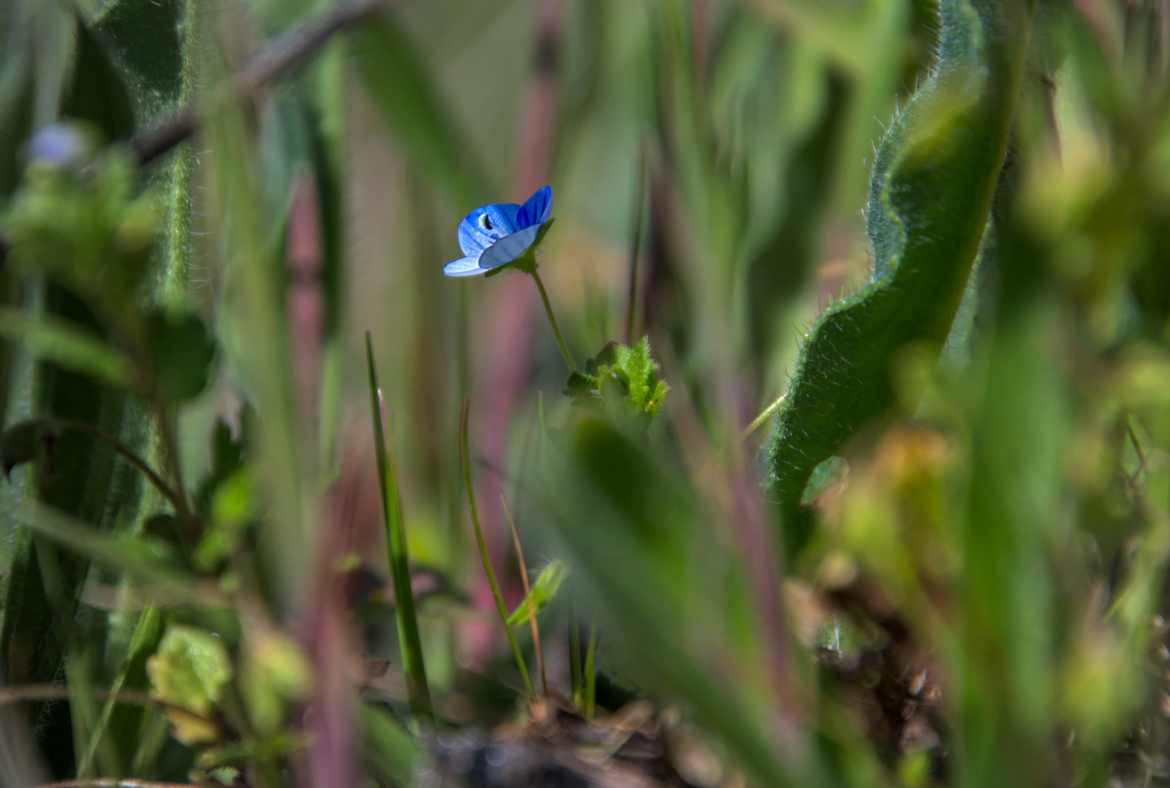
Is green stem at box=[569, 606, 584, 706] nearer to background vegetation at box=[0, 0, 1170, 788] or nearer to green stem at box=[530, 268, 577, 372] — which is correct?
background vegetation at box=[0, 0, 1170, 788]

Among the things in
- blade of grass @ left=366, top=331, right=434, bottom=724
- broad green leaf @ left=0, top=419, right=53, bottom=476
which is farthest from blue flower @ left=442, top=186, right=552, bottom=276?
broad green leaf @ left=0, top=419, right=53, bottom=476

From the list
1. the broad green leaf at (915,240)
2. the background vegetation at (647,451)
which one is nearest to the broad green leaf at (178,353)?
the background vegetation at (647,451)

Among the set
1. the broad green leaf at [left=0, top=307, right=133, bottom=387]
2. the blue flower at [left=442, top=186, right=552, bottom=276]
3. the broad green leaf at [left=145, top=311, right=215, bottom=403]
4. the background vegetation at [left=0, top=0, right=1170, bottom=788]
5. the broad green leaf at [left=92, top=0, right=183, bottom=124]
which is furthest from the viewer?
the broad green leaf at [left=92, top=0, right=183, bottom=124]

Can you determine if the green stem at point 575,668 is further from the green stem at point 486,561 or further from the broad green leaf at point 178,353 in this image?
the broad green leaf at point 178,353

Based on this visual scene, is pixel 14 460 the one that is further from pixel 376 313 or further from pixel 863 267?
pixel 376 313

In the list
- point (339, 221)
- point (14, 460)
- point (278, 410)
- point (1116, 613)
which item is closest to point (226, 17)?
point (339, 221)

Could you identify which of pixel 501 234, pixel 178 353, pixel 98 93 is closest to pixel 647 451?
pixel 178 353

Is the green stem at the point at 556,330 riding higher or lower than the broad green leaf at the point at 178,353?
lower
